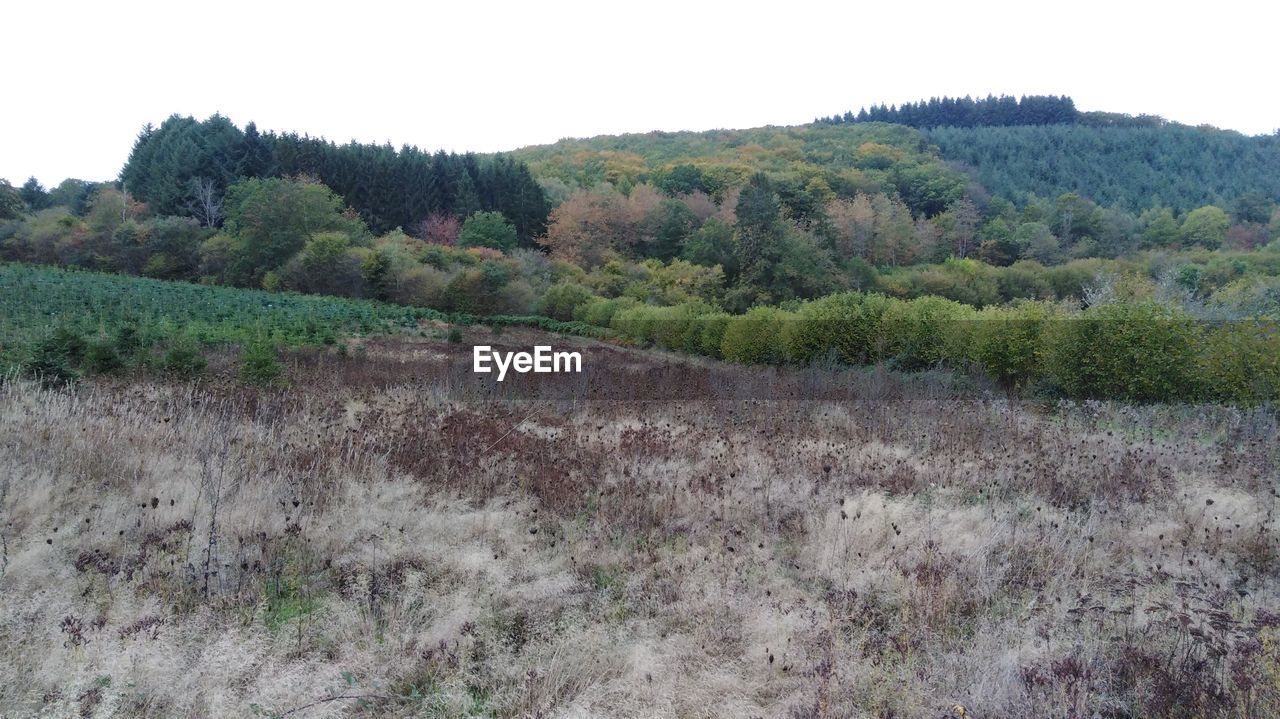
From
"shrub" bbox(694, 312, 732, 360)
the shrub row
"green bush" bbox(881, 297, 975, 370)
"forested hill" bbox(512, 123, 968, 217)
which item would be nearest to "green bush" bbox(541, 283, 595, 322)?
"shrub" bbox(694, 312, 732, 360)

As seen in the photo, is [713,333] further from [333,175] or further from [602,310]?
[333,175]

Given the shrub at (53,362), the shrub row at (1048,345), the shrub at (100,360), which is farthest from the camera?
the shrub row at (1048,345)

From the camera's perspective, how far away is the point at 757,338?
22.2 metres

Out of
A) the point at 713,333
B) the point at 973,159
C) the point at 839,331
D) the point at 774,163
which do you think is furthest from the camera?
the point at 973,159

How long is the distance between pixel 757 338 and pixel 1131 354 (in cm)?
1113

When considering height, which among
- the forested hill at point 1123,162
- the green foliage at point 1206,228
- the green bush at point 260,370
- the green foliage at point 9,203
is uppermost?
the forested hill at point 1123,162

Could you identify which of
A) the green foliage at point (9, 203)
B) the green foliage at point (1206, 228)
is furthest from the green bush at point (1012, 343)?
the green foliage at point (1206, 228)

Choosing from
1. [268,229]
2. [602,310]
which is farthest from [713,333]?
[268,229]

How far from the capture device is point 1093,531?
540 centimetres

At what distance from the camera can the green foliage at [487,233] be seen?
48031 millimetres

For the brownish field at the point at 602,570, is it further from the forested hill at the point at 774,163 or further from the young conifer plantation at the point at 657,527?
the forested hill at the point at 774,163

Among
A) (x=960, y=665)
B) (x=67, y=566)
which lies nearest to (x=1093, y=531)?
(x=960, y=665)

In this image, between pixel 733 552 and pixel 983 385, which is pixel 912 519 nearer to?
pixel 733 552

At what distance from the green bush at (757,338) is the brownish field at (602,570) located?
1332 centimetres
